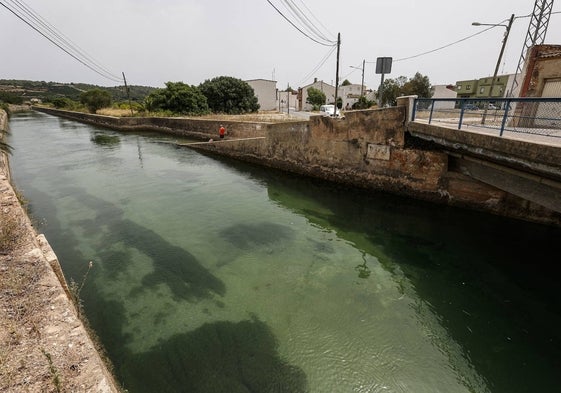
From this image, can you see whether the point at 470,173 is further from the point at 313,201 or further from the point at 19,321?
the point at 19,321

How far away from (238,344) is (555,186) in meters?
7.38

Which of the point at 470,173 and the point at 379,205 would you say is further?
the point at 379,205

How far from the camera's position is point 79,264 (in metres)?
6.62

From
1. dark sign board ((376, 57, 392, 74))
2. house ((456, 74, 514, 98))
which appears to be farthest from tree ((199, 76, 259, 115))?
house ((456, 74, 514, 98))

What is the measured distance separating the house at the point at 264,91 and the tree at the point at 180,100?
13.5m

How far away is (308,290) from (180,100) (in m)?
33.0

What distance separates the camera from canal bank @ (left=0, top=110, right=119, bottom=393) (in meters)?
2.25

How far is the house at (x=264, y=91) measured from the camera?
46.3m

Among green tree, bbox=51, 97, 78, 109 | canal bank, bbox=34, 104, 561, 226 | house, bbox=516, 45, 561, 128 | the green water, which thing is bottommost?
the green water

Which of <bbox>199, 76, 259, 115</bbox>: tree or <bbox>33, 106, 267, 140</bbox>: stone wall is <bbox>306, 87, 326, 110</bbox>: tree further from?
<bbox>33, 106, 267, 140</bbox>: stone wall

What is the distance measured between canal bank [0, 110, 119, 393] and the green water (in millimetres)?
1663

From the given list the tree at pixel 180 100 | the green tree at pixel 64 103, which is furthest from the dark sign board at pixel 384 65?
the green tree at pixel 64 103

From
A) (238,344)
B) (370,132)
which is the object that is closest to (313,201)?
(370,132)

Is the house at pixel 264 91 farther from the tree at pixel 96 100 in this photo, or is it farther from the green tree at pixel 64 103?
the green tree at pixel 64 103
